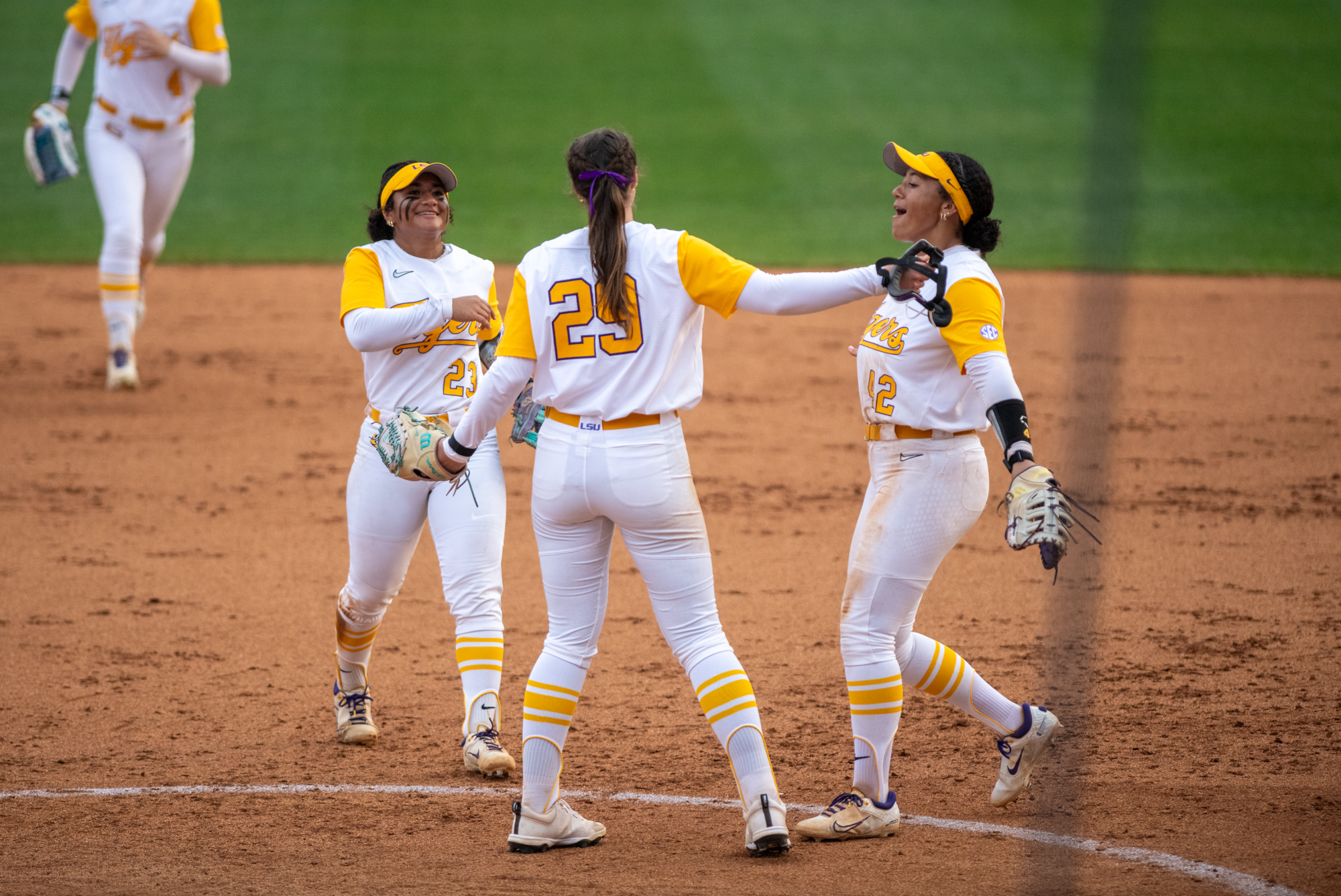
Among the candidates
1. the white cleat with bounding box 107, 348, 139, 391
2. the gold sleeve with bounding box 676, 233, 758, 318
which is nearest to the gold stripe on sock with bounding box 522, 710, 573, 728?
the gold sleeve with bounding box 676, 233, 758, 318

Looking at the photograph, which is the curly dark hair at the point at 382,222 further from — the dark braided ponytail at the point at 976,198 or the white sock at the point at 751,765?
the white sock at the point at 751,765

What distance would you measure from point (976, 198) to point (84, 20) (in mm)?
7736

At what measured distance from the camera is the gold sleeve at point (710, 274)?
3881mm

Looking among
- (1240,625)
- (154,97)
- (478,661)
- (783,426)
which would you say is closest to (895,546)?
(478,661)

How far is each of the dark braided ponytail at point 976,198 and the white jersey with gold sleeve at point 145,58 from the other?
6.65 m

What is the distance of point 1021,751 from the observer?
441cm

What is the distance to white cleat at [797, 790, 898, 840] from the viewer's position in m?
4.16

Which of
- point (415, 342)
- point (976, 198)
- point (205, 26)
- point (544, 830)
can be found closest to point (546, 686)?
point (544, 830)

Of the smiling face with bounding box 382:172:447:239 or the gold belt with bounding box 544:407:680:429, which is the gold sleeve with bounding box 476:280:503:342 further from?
the gold belt with bounding box 544:407:680:429

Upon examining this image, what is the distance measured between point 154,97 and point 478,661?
6.28 m

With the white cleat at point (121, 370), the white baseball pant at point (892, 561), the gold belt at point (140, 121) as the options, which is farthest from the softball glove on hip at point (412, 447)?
the white cleat at point (121, 370)

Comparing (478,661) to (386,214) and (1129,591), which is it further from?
(1129,591)

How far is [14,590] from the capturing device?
6.71 m

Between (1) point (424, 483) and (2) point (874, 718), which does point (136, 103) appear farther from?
(2) point (874, 718)
